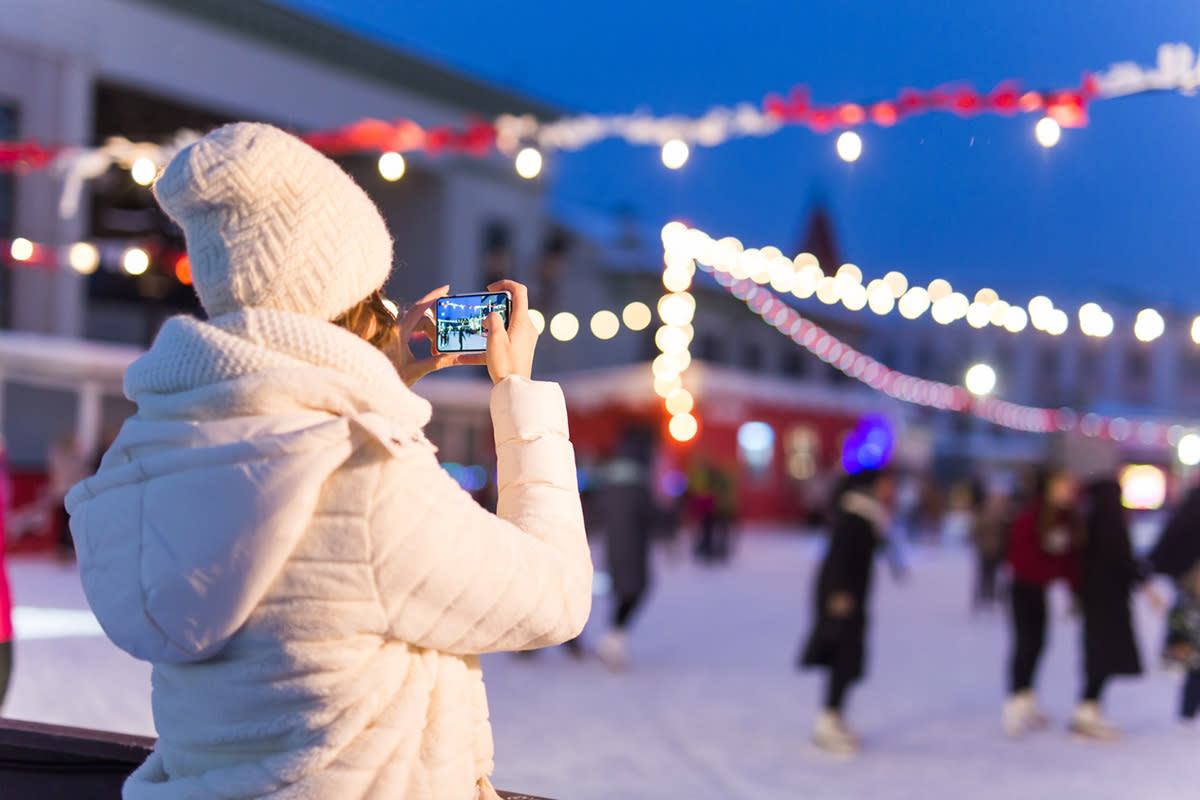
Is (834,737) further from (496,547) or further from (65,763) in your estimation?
(496,547)

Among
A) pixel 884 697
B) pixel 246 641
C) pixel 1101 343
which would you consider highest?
pixel 1101 343

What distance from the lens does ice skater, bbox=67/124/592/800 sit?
3.78 ft

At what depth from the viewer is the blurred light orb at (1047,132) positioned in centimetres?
497

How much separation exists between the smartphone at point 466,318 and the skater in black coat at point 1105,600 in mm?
5713

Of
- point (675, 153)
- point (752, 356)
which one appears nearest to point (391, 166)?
point (675, 153)

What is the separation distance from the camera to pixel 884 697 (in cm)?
709

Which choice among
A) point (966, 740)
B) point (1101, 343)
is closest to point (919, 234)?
point (966, 740)

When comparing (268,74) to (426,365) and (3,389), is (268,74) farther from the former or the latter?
(426,365)

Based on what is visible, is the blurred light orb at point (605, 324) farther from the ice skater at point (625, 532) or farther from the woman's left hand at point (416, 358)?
the woman's left hand at point (416, 358)

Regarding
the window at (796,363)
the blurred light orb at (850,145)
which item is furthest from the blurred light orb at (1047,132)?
the window at (796,363)

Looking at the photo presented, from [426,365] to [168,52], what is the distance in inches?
725

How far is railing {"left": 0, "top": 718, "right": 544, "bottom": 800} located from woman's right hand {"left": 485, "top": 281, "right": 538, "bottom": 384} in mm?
1153

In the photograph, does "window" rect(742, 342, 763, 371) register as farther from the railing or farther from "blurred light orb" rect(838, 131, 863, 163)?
the railing

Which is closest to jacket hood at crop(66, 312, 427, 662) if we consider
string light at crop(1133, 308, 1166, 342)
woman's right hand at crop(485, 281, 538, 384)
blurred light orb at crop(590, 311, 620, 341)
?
woman's right hand at crop(485, 281, 538, 384)
